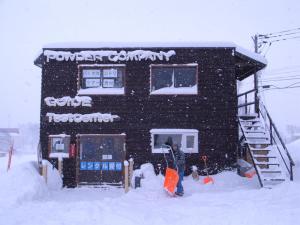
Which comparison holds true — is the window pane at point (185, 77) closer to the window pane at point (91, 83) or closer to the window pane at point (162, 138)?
the window pane at point (162, 138)

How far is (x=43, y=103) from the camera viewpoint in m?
15.5

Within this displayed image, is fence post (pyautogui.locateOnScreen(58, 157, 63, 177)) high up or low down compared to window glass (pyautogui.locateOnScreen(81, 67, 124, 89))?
down

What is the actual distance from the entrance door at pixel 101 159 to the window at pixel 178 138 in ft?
4.46

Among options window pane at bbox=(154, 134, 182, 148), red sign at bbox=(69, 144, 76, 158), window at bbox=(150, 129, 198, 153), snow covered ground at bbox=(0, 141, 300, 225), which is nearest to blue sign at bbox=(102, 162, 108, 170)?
red sign at bbox=(69, 144, 76, 158)

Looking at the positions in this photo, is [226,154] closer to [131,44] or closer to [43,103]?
[131,44]

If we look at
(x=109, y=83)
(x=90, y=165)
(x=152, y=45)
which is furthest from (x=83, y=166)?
(x=152, y=45)

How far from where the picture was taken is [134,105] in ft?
50.2

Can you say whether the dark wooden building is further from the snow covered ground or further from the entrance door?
the snow covered ground

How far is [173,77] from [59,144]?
566 centimetres

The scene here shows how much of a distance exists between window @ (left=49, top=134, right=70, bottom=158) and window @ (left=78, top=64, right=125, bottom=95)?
2236 mm

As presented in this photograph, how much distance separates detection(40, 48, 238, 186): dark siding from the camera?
15.1 metres

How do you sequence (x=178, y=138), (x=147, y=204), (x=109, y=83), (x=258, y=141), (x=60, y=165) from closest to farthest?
1. (x=147, y=204)
2. (x=258, y=141)
3. (x=60, y=165)
4. (x=178, y=138)
5. (x=109, y=83)

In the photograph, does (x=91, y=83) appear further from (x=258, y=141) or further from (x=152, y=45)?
(x=258, y=141)

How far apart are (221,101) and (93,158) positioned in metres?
5.97
